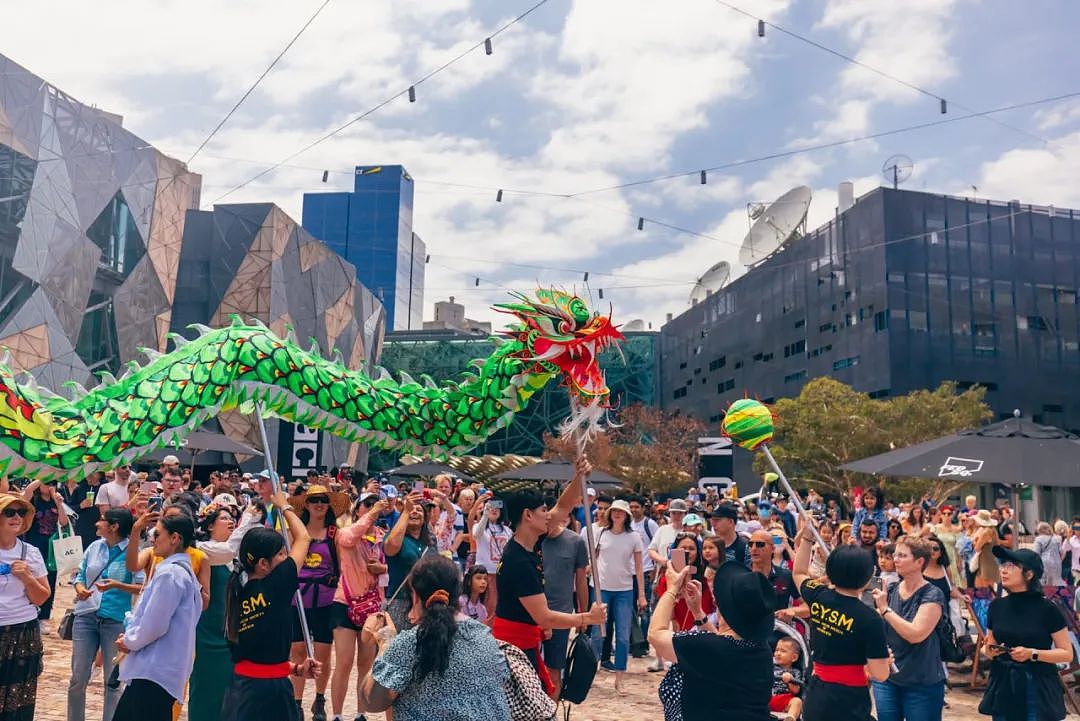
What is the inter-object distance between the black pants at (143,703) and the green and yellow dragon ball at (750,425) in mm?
4087

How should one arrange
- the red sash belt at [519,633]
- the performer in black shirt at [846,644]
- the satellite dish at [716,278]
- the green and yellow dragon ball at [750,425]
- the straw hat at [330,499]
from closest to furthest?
the performer in black shirt at [846,644] → the red sash belt at [519,633] → the green and yellow dragon ball at [750,425] → the straw hat at [330,499] → the satellite dish at [716,278]

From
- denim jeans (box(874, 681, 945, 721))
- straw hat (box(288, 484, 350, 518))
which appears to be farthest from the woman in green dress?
denim jeans (box(874, 681, 945, 721))

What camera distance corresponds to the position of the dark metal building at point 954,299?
37219 mm

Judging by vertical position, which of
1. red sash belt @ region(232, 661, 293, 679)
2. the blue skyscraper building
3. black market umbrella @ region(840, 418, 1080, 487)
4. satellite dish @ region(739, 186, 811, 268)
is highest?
the blue skyscraper building

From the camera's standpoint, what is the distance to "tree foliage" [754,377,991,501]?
29.3 m

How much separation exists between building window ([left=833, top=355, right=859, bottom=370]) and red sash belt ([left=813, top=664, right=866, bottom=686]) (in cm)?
3702

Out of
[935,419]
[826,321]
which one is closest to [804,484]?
[935,419]

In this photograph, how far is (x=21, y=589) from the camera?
524cm

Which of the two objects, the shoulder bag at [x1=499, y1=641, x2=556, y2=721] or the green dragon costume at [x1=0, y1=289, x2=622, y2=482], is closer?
the shoulder bag at [x1=499, y1=641, x2=556, y2=721]

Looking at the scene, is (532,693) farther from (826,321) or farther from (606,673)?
(826,321)

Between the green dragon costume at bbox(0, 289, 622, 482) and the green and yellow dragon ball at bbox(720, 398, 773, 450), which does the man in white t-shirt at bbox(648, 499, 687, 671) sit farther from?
the green dragon costume at bbox(0, 289, 622, 482)

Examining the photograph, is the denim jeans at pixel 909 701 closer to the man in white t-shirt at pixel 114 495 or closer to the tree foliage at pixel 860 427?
the man in white t-shirt at pixel 114 495

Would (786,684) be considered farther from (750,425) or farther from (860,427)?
(860,427)

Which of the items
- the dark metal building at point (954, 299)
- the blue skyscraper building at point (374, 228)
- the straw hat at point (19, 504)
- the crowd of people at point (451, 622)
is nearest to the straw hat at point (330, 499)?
the crowd of people at point (451, 622)
